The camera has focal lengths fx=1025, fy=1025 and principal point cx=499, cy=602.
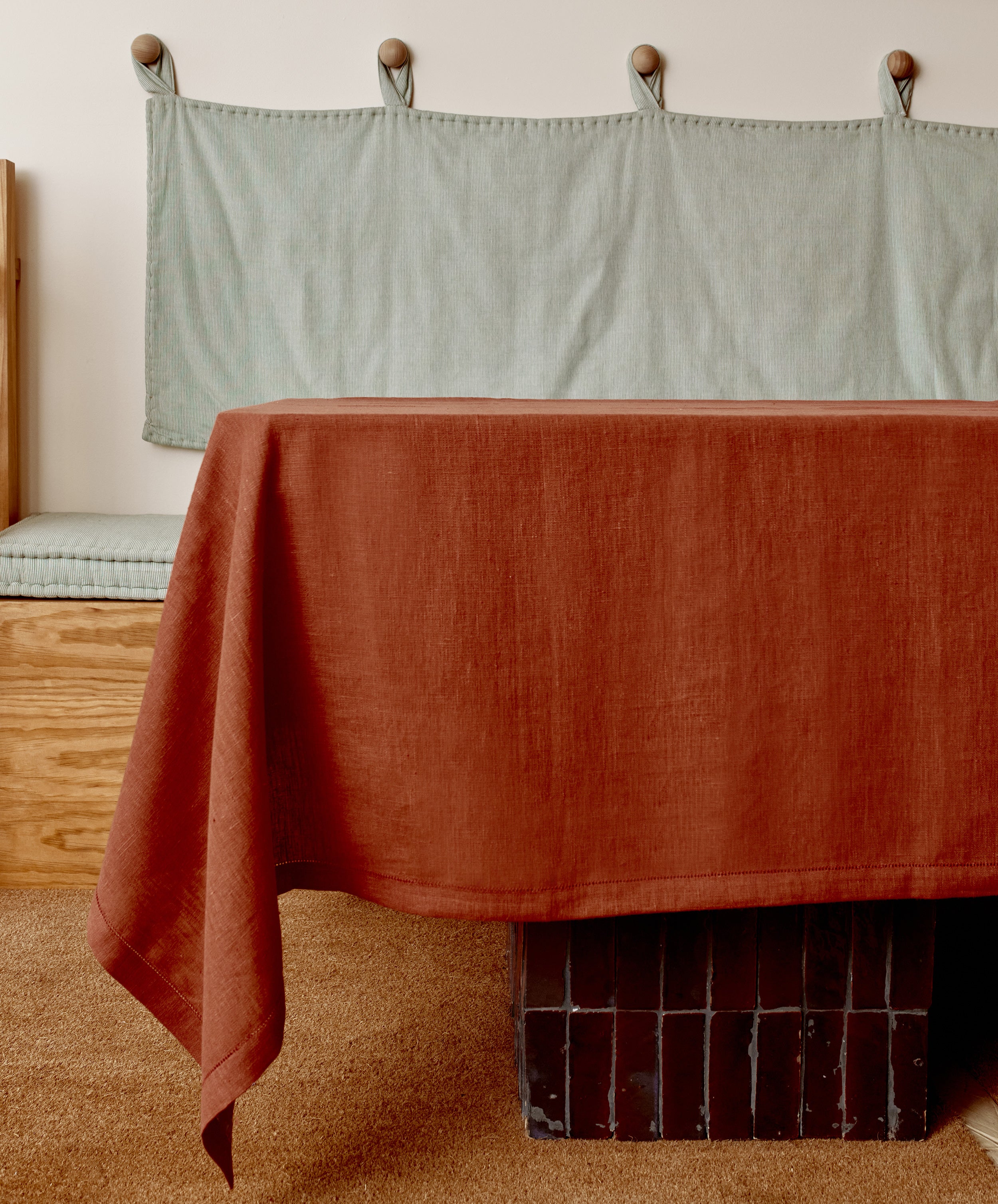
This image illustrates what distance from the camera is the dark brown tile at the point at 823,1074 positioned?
87 cm

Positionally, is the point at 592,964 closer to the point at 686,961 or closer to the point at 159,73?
the point at 686,961

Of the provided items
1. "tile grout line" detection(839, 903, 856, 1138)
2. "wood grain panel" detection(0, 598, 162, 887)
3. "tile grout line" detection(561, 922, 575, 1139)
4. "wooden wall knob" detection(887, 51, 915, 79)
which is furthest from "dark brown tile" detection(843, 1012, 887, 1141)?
"wooden wall knob" detection(887, 51, 915, 79)

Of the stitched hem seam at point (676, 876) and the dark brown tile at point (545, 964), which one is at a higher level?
the stitched hem seam at point (676, 876)

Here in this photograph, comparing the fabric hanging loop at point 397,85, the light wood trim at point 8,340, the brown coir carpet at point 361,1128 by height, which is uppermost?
the fabric hanging loop at point 397,85

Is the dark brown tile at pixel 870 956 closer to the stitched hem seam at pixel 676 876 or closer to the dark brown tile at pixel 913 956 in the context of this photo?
the dark brown tile at pixel 913 956

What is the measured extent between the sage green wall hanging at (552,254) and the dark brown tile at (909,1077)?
1352mm

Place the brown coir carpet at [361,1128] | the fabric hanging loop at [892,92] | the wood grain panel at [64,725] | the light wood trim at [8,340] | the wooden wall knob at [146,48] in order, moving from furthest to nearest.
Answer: the fabric hanging loop at [892,92]
the wooden wall knob at [146,48]
the light wood trim at [8,340]
the wood grain panel at [64,725]
the brown coir carpet at [361,1128]

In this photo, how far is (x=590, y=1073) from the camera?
881mm

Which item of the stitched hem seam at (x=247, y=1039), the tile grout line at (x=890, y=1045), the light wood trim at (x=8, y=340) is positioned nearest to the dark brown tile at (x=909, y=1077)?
the tile grout line at (x=890, y=1045)

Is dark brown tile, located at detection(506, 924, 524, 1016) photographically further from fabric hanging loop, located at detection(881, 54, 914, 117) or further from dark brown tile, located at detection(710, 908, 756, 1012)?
fabric hanging loop, located at detection(881, 54, 914, 117)

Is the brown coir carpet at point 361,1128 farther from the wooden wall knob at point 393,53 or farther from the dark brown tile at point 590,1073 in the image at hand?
the wooden wall knob at point 393,53

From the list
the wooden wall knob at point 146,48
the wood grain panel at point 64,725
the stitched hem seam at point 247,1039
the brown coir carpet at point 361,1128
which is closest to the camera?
the stitched hem seam at point 247,1039

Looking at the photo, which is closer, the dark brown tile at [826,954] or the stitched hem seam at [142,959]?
the stitched hem seam at [142,959]

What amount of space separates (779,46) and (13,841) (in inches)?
78.0
